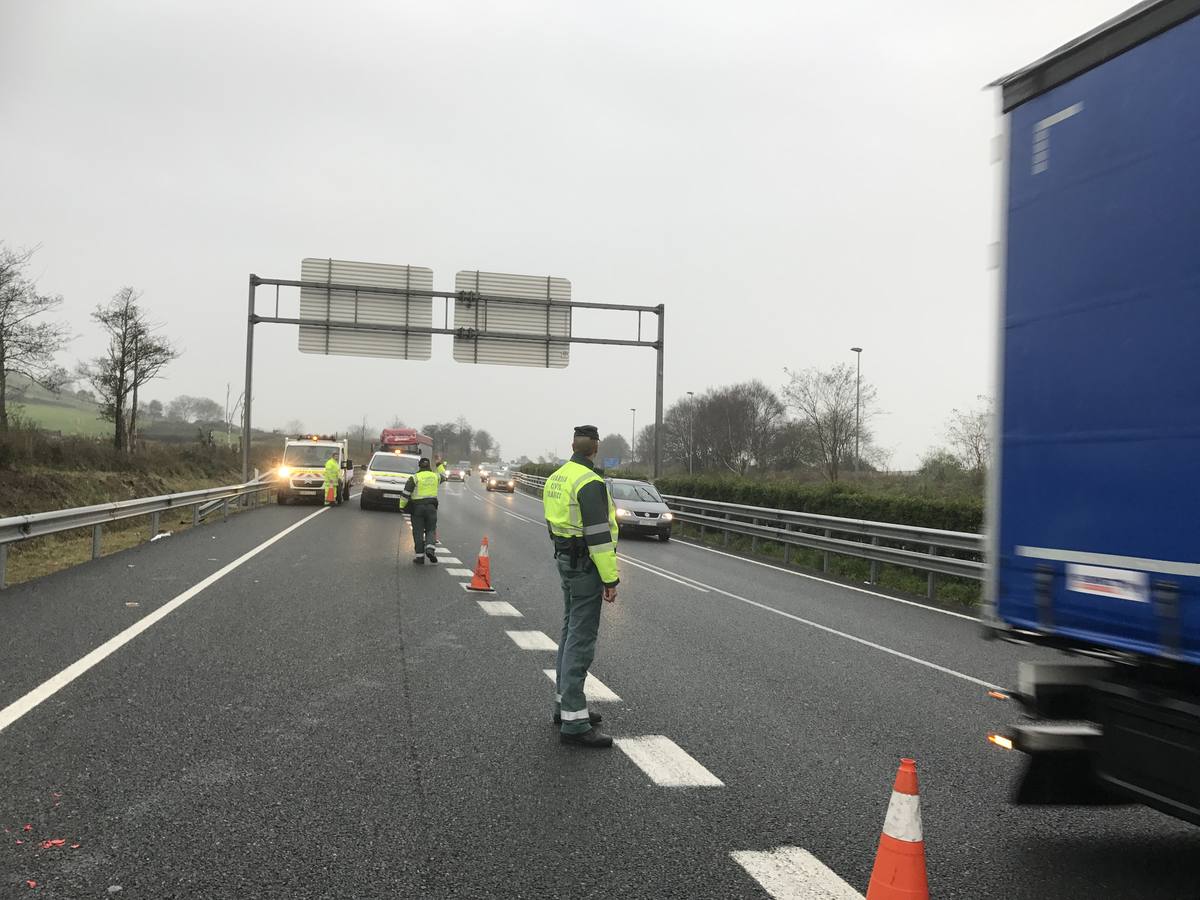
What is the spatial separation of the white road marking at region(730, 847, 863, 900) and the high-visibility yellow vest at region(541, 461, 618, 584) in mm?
1994

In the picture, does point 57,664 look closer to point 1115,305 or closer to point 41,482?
point 1115,305

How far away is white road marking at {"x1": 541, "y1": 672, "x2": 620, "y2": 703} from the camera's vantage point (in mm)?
6398

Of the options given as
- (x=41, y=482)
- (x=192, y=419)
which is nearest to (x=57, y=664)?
(x=41, y=482)

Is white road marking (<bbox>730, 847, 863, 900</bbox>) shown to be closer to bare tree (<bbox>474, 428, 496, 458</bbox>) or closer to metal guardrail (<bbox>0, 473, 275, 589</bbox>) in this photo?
metal guardrail (<bbox>0, 473, 275, 589</bbox>)

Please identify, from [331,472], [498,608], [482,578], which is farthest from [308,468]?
[498,608]

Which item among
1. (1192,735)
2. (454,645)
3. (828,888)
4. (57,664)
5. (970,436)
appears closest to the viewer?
(1192,735)

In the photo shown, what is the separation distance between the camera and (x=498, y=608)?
10383mm

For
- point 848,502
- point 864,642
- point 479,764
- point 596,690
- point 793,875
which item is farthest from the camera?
point 848,502

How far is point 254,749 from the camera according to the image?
494cm

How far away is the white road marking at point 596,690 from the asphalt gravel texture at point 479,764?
122 mm

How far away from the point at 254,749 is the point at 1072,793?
3.97m

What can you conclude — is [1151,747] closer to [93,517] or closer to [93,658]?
[93,658]

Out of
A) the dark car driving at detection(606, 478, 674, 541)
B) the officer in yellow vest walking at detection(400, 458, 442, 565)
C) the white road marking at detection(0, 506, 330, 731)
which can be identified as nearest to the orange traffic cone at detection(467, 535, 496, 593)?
the officer in yellow vest walking at detection(400, 458, 442, 565)

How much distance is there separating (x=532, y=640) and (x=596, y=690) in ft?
5.98
